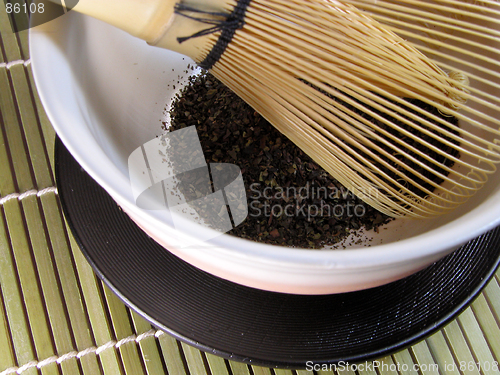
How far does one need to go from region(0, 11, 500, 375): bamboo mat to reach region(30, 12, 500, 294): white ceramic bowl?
19 cm

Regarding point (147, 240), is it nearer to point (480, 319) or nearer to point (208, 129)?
point (208, 129)

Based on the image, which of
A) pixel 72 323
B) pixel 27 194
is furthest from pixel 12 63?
pixel 72 323

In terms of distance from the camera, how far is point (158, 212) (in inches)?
10.6

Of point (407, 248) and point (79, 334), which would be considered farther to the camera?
point (79, 334)

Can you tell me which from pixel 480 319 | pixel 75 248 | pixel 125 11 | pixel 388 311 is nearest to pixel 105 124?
pixel 125 11

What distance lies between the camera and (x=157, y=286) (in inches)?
17.6

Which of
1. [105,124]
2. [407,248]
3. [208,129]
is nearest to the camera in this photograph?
[407,248]

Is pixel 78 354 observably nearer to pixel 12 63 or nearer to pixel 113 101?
pixel 113 101

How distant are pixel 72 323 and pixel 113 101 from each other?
1.02 feet

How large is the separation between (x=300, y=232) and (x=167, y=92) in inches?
11.2

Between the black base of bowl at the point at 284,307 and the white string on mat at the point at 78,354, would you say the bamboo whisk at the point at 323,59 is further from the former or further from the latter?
the white string on mat at the point at 78,354

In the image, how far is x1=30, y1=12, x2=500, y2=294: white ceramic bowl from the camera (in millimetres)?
255

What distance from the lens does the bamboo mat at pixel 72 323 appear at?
19.7 inches

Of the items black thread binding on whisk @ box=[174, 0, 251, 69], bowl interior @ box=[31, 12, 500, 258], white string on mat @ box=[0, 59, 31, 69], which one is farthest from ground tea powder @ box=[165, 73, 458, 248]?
white string on mat @ box=[0, 59, 31, 69]
